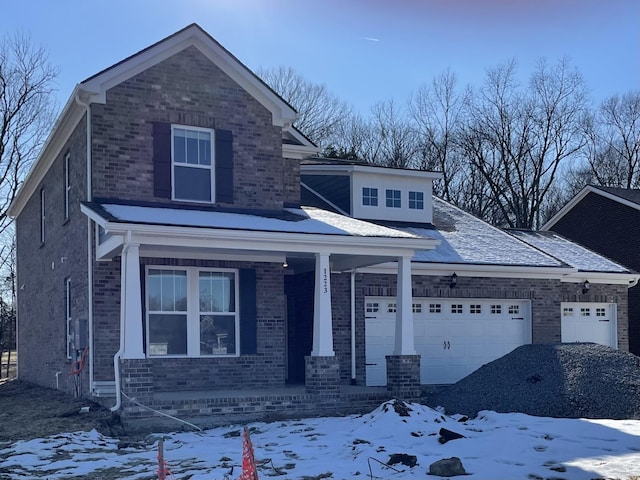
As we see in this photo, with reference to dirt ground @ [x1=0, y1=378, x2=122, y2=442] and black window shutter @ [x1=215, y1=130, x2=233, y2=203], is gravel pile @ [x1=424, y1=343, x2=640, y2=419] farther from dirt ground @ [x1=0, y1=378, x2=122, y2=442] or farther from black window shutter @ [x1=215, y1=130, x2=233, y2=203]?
dirt ground @ [x1=0, y1=378, x2=122, y2=442]

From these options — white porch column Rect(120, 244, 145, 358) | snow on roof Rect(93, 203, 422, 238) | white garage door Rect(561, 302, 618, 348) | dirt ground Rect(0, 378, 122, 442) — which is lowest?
dirt ground Rect(0, 378, 122, 442)

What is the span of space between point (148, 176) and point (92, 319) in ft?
9.00

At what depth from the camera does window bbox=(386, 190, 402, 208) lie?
2009 cm

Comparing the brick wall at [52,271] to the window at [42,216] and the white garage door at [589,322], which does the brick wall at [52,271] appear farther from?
the white garage door at [589,322]

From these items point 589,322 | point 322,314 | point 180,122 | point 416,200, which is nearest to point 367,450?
point 322,314

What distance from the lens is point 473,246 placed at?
64.7 feet

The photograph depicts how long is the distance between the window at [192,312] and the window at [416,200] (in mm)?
6617

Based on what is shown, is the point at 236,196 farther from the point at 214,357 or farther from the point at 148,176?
the point at 214,357

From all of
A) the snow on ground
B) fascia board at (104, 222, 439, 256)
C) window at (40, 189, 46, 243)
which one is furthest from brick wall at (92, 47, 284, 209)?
window at (40, 189, 46, 243)

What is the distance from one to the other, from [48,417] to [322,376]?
15.0ft

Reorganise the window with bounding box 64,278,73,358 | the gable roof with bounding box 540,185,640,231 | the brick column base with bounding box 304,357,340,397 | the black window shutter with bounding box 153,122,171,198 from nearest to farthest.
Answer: the brick column base with bounding box 304,357,340,397 < the black window shutter with bounding box 153,122,171,198 < the window with bounding box 64,278,73,358 < the gable roof with bounding box 540,185,640,231

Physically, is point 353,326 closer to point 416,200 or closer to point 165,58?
point 416,200

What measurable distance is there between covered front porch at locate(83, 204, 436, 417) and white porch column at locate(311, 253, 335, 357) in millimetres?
17

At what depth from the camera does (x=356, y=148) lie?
42.3 meters
